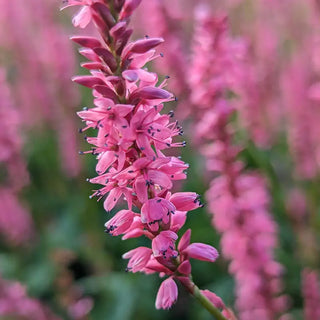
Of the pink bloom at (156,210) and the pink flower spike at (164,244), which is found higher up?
the pink bloom at (156,210)

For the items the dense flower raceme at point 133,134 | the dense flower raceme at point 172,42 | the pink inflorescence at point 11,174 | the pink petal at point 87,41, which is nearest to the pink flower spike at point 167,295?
the dense flower raceme at point 133,134

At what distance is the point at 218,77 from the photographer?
3395mm

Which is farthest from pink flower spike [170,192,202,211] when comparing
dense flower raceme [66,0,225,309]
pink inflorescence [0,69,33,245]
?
pink inflorescence [0,69,33,245]

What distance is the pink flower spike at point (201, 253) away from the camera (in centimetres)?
179

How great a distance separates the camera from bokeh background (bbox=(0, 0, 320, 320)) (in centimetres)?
452

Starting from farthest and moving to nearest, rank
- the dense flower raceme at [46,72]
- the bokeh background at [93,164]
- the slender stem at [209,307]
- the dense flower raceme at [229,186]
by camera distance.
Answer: the dense flower raceme at [46,72]
the bokeh background at [93,164]
the dense flower raceme at [229,186]
the slender stem at [209,307]

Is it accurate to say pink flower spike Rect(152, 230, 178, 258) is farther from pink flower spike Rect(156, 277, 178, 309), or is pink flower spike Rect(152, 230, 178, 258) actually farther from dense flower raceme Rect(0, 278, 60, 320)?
dense flower raceme Rect(0, 278, 60, 320)

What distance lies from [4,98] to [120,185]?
11.0 ft

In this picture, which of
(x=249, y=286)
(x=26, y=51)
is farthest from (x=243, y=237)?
(x=26, y=51)

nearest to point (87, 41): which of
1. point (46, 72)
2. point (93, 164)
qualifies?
point (93, 164)

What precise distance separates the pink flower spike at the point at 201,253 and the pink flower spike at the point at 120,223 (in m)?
0.24

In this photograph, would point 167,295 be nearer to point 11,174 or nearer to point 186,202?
point 186,202

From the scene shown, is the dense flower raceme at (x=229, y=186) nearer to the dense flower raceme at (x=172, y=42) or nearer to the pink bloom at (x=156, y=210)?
the dense flower raceme at (x=172, y=42)

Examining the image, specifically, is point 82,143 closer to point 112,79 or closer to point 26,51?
point 26,51
